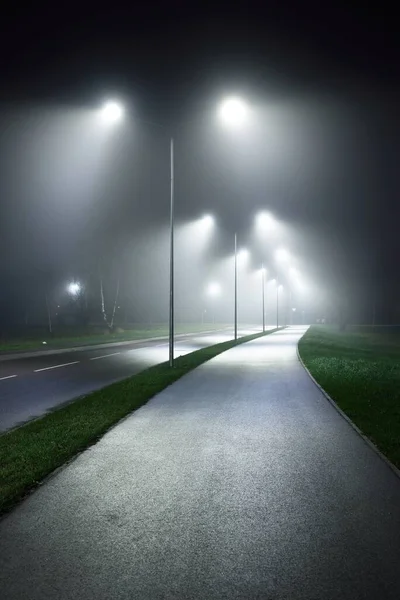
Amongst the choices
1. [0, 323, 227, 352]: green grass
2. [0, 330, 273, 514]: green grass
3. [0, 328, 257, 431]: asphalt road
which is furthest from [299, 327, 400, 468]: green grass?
[0, 323, 227, 352]: green grass

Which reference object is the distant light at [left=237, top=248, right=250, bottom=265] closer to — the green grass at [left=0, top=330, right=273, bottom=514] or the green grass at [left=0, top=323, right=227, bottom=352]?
the green grass at [left=0, top=323, right=227, bottom=352]

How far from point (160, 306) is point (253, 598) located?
105 meters

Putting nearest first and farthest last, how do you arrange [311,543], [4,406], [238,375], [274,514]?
[311,543] → [274,514] → [4,406] → [238,375]

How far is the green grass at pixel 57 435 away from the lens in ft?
18.2

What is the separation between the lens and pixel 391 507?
4.68 m

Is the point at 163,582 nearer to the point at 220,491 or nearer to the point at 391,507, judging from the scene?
the point at 220,491

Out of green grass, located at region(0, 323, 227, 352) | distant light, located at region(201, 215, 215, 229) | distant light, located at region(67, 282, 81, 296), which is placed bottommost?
green grass, located at region(0, 323, 227, 352)

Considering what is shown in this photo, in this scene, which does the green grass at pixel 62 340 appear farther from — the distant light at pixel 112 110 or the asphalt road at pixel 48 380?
the distant light at pixel 112 110

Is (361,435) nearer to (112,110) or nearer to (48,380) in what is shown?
(48,380)

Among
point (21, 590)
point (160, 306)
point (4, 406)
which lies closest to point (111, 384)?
point (4, 406)

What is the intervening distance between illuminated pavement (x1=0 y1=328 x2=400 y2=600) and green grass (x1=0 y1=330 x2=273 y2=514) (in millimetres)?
286

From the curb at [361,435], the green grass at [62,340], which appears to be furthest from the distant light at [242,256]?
the curb at [361,435]

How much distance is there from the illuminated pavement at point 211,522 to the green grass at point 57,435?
0.29m

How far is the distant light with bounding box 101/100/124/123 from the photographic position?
16.5m
